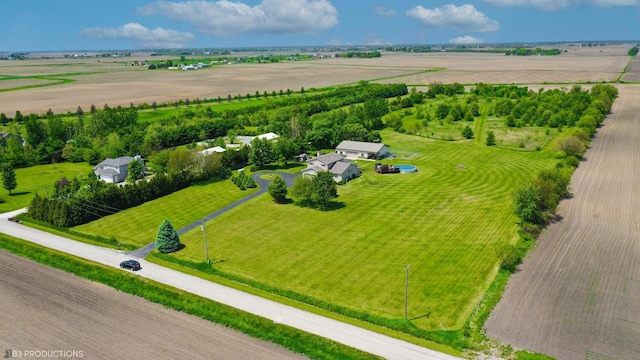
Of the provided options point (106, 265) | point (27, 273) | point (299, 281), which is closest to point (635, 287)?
point (299, 281)

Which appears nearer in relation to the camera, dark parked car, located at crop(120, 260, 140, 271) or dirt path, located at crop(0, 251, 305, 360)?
dirt path, located at crop(0, 251, 305, 360)

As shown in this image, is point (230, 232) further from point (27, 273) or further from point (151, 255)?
point (27, 273)

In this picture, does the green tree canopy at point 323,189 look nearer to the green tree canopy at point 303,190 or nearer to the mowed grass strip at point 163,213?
the green tree canopy at point 303,190

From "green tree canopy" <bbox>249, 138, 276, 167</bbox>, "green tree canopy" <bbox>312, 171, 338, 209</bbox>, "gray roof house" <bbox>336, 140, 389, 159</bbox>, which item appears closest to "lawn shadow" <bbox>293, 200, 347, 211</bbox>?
"green tree canopy" <bbox>312, 171, 338, 209</bbox>

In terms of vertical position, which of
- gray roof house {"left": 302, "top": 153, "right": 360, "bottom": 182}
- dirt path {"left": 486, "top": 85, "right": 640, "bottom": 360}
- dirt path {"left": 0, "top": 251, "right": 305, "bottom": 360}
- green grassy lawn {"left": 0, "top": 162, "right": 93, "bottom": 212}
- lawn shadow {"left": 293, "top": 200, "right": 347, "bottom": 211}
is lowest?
dirt path {"left": 486, "top": 85, "right": 640, "bottom": 360}

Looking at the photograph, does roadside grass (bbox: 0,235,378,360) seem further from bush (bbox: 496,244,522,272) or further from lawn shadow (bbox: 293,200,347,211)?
lawn shadow (bbox: 293,200,347,211)

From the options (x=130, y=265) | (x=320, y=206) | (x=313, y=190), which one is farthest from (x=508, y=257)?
(x=130, y=265)

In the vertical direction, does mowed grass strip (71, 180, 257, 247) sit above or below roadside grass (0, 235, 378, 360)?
above
